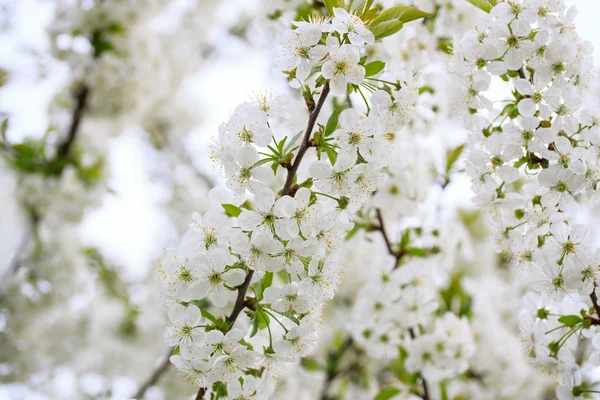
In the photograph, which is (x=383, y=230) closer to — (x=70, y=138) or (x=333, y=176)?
(x=333, y=176)

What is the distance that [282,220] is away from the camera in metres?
1.04

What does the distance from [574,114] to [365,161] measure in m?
0.54

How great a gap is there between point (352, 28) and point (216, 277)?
0.58 metres

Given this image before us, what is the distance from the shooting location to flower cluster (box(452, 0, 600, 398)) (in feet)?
3.95

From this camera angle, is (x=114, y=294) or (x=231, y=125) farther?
(x=114, y=294)

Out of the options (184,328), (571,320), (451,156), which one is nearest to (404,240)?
(451,156)

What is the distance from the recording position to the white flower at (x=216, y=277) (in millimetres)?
1067

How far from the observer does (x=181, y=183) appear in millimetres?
4160

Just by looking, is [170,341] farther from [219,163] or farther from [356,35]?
[356,35]

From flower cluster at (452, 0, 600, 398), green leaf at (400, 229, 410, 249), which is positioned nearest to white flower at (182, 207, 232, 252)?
flower cluster at (452, 0, 600, 398)

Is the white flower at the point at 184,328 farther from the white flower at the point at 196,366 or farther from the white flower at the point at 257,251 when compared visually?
the white flower at the point at 257,251

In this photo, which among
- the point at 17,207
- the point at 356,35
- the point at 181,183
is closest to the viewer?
→ the point at 356,35

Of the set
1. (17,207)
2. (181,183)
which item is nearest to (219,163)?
(17,207)

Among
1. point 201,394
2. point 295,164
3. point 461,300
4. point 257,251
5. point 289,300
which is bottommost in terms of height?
point 461,300
